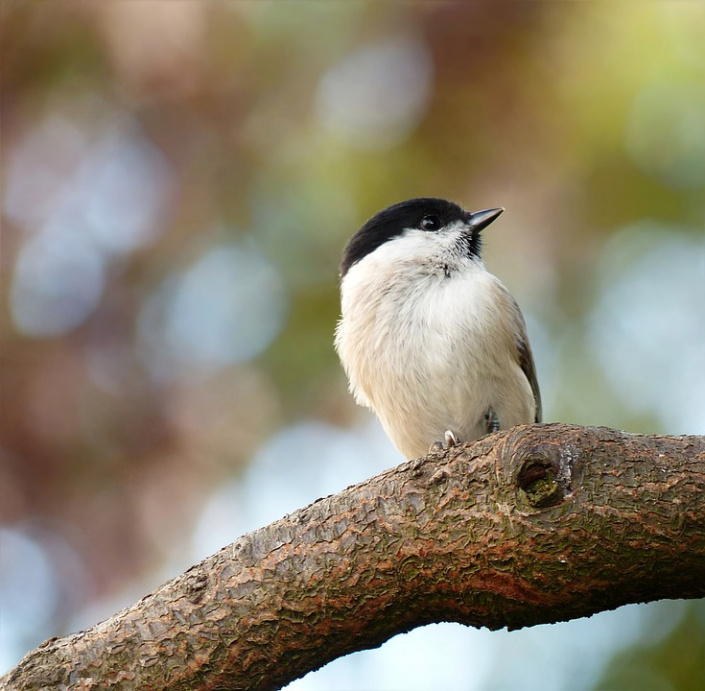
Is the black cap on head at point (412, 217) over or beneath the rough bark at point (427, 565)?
over

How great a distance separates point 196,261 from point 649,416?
2264mm

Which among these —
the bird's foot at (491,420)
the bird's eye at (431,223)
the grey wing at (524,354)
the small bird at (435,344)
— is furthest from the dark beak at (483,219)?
the bird's foot at (491,420)

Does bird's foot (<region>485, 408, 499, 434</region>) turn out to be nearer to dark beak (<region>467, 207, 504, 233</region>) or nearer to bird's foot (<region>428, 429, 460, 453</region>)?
bird's foot (<region>428, 429, 460, 453</region>)

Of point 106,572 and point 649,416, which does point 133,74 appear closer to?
point 106,572

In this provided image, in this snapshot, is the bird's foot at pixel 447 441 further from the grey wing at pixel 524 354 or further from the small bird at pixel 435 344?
the grey wing at pixel 524 354

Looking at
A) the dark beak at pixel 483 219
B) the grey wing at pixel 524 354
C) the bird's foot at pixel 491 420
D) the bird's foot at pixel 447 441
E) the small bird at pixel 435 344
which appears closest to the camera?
the bird's foot at pixel 447 441

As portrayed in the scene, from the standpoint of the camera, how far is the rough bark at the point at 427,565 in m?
2.24

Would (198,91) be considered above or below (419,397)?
above

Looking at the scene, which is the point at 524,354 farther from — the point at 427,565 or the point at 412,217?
the point at 427,565

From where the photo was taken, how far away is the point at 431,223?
13.5ft

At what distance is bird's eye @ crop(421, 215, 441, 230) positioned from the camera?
4.12m

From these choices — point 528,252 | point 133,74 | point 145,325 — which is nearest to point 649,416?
point 528,252

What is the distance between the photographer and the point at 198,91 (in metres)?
4.47

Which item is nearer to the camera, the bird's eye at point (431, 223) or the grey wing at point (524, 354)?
the grey wing at point (524, 354)
